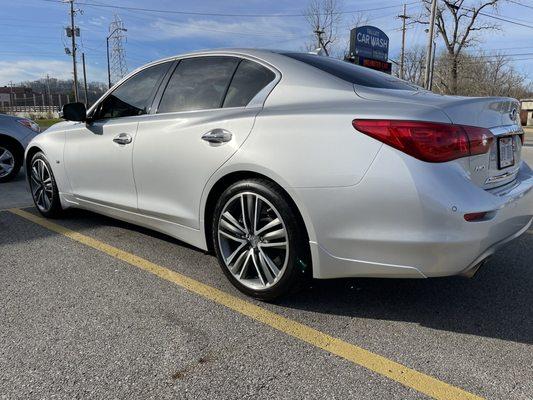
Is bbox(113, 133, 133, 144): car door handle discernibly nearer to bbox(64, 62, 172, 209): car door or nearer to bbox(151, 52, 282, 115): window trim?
bbox(64, 62, 172, 209): car door

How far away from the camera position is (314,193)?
8.54ft

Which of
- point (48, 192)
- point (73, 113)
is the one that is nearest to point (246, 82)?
point (73, 113)

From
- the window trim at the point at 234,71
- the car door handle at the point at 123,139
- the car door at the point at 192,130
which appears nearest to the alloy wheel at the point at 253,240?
the car door at the point at 192,130

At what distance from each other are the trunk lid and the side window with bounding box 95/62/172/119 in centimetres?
183

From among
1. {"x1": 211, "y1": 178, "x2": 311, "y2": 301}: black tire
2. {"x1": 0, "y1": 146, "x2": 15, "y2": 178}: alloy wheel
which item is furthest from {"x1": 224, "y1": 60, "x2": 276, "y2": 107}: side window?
{"x1": 0, "y1": 146, "x2": 15, "y2": 178}: alloy wheel

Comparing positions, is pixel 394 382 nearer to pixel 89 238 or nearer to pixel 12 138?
pixel 89 238

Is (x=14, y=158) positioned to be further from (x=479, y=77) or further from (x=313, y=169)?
(x=479, y=77)

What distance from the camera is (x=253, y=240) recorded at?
3.02 meters

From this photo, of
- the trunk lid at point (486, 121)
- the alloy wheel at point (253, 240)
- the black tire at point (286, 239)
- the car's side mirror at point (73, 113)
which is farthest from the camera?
the car's side mirror at point (73, 113)

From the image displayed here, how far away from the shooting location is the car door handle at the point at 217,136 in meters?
3.03

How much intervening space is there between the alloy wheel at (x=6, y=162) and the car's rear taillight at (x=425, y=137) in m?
7.43

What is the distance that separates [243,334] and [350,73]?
179cm

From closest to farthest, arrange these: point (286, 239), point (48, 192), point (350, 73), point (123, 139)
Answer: point (286, 239)
point (350, 73)
point (123, 139)
point (48, 192)

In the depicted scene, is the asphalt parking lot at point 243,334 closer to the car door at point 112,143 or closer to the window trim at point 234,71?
the car door at point 112,143
